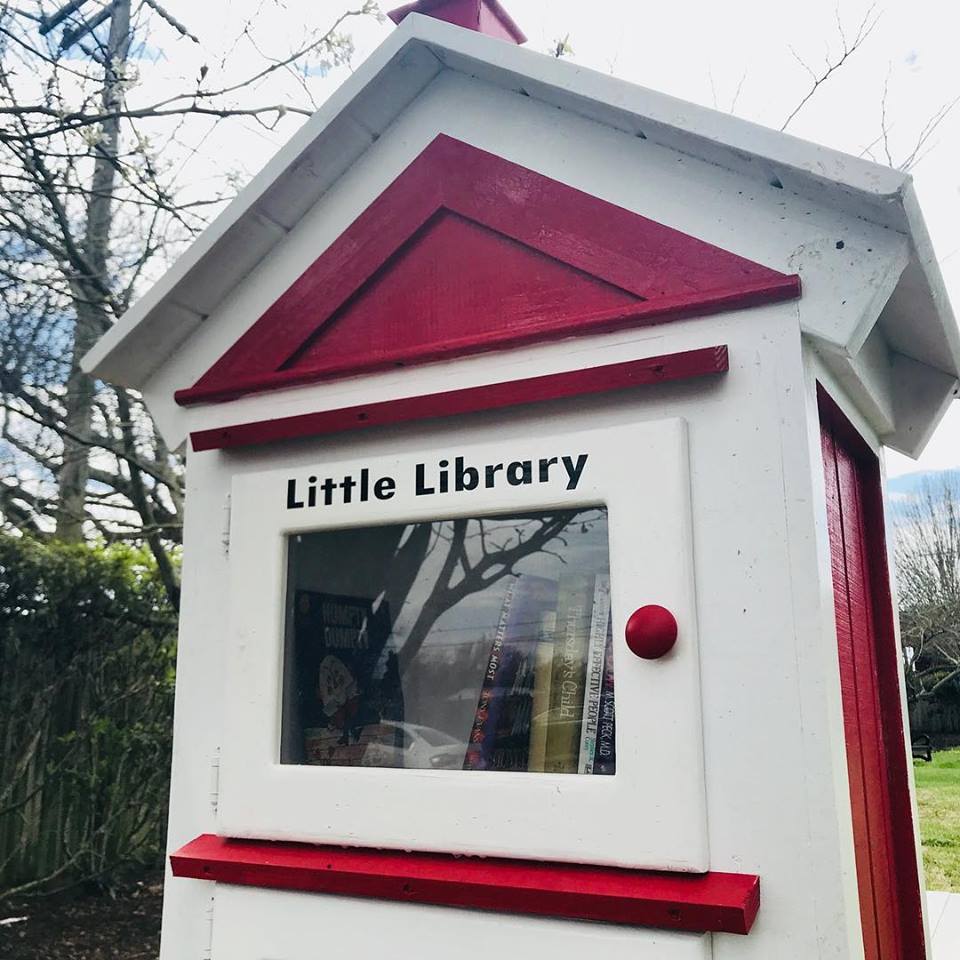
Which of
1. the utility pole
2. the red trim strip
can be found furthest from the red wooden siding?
the utility pole

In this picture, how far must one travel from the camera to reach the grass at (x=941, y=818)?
6.76 meters

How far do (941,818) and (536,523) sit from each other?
347 inches

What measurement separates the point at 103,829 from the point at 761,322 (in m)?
4.86

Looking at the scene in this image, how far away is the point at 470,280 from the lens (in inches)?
84.0

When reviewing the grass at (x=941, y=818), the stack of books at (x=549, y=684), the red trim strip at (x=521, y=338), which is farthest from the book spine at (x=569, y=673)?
the grass at (x=941, y=818)

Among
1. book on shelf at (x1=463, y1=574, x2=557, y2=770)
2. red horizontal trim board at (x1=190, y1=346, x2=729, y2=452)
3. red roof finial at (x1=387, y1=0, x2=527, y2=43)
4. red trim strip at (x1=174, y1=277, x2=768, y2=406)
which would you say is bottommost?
book on shelf at (x1=463, y1=574, x2=557, y2=770)

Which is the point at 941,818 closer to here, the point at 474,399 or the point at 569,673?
the point at 569,673

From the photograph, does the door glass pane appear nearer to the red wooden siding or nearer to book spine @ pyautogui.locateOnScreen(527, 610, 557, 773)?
book spine @ pyautogui.locateOnScreen(527, 610, 557, 773)

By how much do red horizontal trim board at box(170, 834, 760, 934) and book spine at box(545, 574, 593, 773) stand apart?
23 centimetres

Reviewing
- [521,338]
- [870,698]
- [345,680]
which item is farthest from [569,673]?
[870,698]

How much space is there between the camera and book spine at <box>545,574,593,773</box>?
6.23 ft

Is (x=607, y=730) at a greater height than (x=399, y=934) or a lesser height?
greater

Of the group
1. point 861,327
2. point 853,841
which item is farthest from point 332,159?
point 853,841

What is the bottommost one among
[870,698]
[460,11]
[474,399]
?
[870,698]
